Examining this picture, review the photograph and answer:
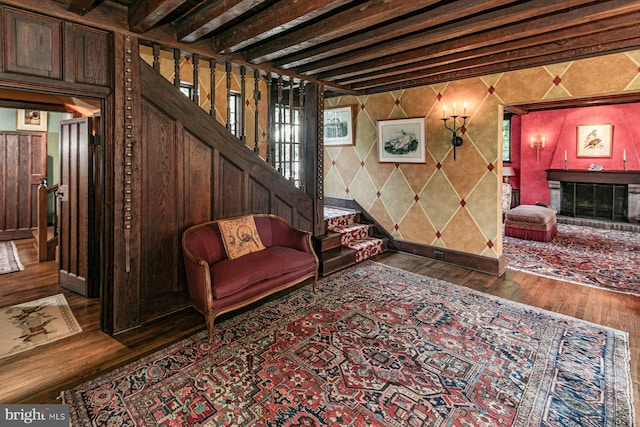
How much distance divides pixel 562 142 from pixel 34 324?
409 inches

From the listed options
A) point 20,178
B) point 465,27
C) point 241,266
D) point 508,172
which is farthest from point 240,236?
point 508,172

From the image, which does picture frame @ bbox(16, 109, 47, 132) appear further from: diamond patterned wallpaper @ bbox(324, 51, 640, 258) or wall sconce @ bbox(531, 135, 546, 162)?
wall sconce @ bbox(531, 135, 546, 162)

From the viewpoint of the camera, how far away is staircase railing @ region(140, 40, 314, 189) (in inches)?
137

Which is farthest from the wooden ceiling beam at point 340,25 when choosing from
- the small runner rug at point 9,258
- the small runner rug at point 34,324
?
the small runner rug at point 9,258

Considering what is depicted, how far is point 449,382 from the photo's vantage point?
2205 mm

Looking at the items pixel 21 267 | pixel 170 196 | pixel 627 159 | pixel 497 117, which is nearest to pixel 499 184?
pixel 497 117

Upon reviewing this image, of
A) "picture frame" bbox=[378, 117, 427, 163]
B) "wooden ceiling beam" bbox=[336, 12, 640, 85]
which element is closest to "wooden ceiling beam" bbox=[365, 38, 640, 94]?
"wooden ceiling beam" bbox=[336, 12, 640, 85]

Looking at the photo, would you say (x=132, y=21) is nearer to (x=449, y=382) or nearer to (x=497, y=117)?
(x=449, y=382)

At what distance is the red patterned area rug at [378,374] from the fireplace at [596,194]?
629 cm

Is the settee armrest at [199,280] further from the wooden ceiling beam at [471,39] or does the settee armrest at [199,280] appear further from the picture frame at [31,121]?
the picture frame at [31,121]

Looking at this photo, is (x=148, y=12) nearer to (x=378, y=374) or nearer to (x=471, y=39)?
(x=471, y=39)

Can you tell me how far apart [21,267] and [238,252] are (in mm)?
3305

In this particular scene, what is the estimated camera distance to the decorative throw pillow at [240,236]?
3385 millimetres

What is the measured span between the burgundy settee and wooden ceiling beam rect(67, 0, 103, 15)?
187 cm
